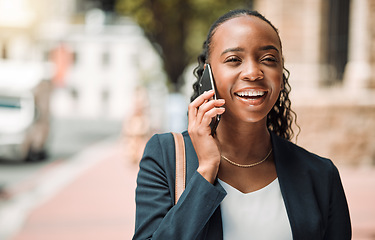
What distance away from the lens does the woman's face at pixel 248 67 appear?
1.50m

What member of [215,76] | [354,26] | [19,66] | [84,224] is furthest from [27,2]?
[215,76]

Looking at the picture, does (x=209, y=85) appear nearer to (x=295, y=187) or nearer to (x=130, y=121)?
(x=295, y=187)

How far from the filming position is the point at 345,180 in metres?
9.38

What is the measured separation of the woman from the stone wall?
29.6 ft

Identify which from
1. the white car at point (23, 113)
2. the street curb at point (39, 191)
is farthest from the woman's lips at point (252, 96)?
the white car at point (23, 113)

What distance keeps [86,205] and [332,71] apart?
709cm

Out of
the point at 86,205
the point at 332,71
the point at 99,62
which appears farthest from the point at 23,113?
the point at 99,62

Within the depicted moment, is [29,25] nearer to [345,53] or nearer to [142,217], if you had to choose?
[345,53]

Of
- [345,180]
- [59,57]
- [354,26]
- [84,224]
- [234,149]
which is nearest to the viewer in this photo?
[234,149]

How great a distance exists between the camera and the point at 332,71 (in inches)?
459

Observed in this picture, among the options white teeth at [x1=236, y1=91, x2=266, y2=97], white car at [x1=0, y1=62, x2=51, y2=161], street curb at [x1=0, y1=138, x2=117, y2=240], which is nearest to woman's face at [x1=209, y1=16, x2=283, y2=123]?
white teeth at [x1=236, y1=91, x2=266, y2=97]

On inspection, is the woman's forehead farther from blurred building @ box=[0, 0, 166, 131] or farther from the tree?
blurred building @ box=[0, 0, 166, 131]

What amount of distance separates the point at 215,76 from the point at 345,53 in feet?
36.8

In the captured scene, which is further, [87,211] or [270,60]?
[87,211]
